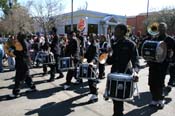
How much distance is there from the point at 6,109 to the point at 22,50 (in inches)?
75.2

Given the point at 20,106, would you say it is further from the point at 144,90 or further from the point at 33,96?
the point at 144,90

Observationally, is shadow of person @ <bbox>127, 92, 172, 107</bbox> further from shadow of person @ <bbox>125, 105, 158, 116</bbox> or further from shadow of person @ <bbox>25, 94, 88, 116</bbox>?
shadow of person @ <bbox>25, 94, 88, 116</bbox>

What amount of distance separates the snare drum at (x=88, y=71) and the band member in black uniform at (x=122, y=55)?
236cm

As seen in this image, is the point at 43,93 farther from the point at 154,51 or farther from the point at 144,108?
the point at 154,51

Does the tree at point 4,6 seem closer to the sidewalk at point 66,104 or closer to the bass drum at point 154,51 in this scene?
the sidewalk at point 66,104

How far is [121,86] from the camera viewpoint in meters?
5.73

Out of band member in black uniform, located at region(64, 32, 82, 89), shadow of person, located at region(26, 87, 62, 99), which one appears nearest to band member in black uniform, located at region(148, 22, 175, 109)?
band member in black uniform, located at region(64, 32, 82, 89)

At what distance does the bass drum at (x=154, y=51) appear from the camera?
7.26 m

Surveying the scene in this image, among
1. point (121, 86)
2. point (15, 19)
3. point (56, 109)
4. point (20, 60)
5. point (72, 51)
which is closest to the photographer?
point (121, 86)

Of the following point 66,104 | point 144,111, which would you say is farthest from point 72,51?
point 144,111

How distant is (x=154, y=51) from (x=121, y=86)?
6.27ft

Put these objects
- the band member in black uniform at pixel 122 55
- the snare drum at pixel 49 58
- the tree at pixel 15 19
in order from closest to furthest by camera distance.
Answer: the band member in black uniform at pixel 122 55 < the snare drum at pixel 49 58 < the tree at pixel 15 19

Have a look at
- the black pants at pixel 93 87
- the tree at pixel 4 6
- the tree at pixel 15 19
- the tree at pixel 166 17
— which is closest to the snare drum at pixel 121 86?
the black pants at pixel 93 87

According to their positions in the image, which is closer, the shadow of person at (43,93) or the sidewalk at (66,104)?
the sidewalk at (66,104)
